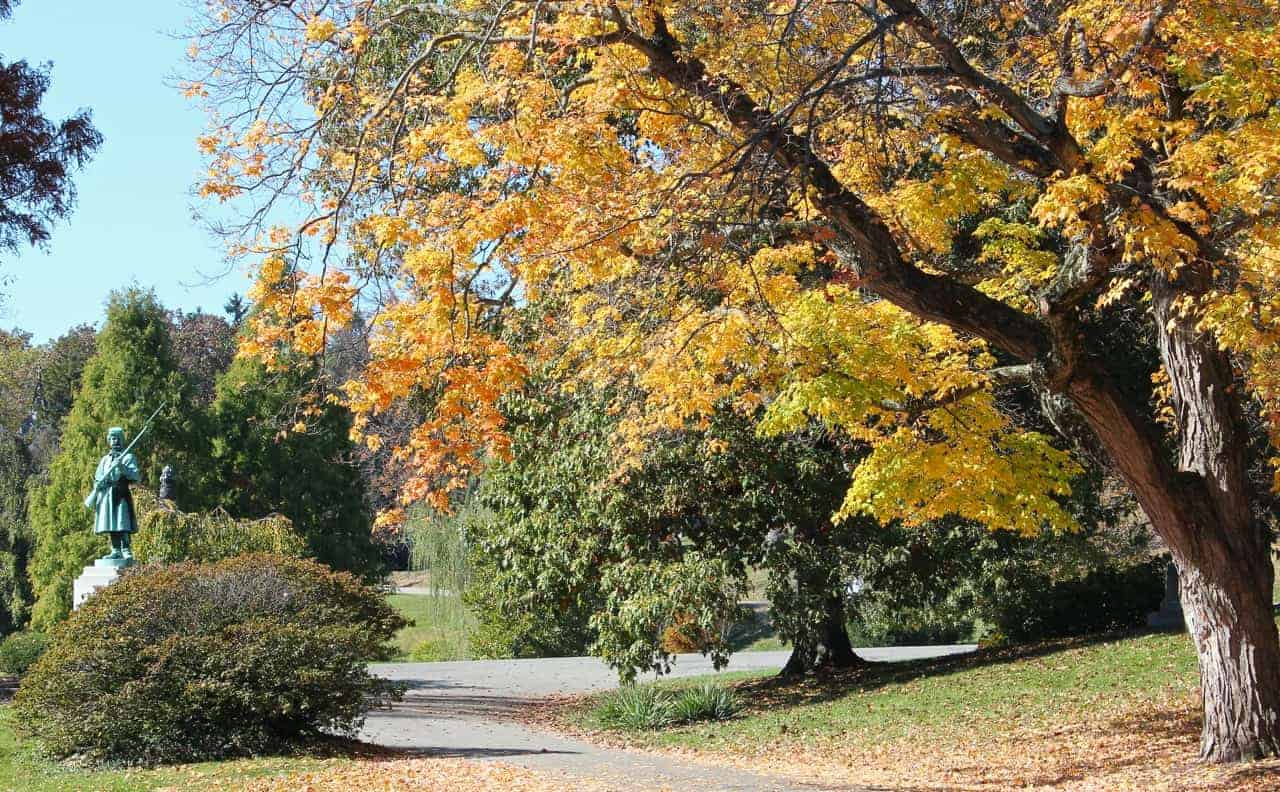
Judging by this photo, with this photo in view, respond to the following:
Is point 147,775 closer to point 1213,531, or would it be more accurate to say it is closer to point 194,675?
point 194,675

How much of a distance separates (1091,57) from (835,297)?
3.32 meters

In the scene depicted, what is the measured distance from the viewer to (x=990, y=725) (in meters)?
13.6

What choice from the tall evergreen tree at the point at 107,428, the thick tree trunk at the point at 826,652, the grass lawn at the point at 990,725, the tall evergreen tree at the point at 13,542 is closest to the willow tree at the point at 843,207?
the grass lawn at the point at 990,725

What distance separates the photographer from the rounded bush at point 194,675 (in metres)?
11.3

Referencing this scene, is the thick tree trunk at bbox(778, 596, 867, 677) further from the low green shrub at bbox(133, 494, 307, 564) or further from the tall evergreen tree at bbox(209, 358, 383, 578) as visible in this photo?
the tall evergreen tree at bbox(209, 358, 383, 578)

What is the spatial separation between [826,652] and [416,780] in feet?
37.1

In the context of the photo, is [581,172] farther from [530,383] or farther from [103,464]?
[103,464]

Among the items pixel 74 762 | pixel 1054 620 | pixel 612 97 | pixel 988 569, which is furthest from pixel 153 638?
pixel 1054 620

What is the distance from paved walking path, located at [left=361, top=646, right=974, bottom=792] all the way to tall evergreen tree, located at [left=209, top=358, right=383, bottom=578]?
11123 mm

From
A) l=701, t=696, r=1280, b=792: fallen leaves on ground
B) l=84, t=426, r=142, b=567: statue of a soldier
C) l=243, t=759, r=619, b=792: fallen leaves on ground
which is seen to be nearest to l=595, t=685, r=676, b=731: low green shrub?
l=701, t=696, r=1280, b=792: fallen leaves on ground

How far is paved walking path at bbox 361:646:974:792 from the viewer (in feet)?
36.7

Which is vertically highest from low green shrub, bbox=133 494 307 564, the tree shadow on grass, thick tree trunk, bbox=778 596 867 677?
low green shrub, bbox=133 494 307 564

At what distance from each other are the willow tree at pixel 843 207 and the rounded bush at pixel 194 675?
3.21 m

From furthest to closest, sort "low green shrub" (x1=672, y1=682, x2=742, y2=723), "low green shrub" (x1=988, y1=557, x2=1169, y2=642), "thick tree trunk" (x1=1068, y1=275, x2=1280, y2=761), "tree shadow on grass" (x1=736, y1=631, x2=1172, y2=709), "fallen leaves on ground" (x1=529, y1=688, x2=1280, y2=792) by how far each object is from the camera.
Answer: "low green shrub" (x1=988, y1=557, x2=1169, y2=642) < "tree shadow on grass" (x1=736, y1=631, x2=1172, y2=709) < "low green shrub" (x1=672, y1=682, x2=742, y2=723) < "fallen leaves on ground" (x1=529, y1=688, x2=1280, y2=792) < "thick tree trunk" (x1=1068, y1=275, x2=1280, y2=761)
